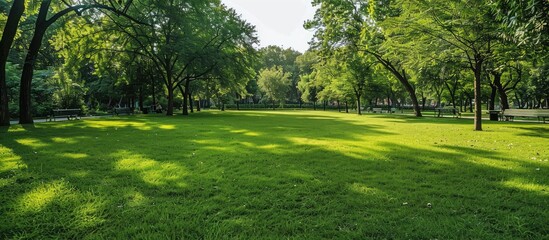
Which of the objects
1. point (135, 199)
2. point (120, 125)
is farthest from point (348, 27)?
point (135, 199)

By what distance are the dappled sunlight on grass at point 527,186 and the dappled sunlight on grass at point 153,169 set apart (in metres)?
5.18

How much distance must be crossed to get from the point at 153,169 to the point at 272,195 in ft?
8.90

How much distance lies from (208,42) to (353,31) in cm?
1307

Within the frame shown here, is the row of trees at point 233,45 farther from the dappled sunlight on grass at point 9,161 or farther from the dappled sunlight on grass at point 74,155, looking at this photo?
the dappled sunlight on grass at point 74,155

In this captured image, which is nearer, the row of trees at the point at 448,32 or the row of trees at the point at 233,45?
the row of trees at the point at 448,32

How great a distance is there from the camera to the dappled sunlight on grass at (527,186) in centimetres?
466

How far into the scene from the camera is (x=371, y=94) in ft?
135

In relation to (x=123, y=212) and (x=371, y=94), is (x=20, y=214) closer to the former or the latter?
(x=123, y=212)

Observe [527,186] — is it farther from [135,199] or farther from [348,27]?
[348,27]

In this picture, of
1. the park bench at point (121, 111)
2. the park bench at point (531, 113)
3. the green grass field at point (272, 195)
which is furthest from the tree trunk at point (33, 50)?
the park bench at point (531, 113)

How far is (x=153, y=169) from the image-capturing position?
5984 mm

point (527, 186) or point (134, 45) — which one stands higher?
point (134, 45)

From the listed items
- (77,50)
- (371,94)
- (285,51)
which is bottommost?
(371,94)

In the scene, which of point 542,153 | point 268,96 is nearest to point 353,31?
point 542,153
